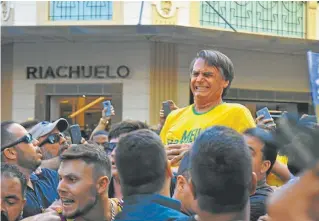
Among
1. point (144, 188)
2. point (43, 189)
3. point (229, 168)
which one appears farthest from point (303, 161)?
point (43, 189)

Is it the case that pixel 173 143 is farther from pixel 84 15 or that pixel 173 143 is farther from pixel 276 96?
pixel 276 96

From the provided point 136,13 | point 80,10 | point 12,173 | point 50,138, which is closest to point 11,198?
point 12,173

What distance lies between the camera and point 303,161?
4.21 feet

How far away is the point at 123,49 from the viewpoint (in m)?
14.8

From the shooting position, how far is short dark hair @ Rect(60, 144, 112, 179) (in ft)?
10.4

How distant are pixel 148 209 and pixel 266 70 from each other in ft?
46.0

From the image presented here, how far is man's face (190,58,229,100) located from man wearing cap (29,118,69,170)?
64.8 inches

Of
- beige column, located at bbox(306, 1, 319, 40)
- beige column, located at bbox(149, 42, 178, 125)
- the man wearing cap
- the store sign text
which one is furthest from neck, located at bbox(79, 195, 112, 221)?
beige column, located at bbox(306, 1, 319, 40)

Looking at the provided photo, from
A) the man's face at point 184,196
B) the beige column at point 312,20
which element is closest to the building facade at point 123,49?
the beige column at point 312,20

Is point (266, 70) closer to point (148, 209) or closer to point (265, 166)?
point (265, 166)

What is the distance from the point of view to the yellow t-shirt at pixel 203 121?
373cm

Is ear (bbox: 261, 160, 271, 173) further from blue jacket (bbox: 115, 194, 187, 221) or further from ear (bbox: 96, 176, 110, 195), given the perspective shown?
blue jacket (bbox: 115, 194, 187, 221)

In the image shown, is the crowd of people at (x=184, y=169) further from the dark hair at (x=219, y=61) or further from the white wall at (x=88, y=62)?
the white wall at (x=88, y=62)

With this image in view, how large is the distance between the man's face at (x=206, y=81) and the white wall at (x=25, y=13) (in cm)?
1115
